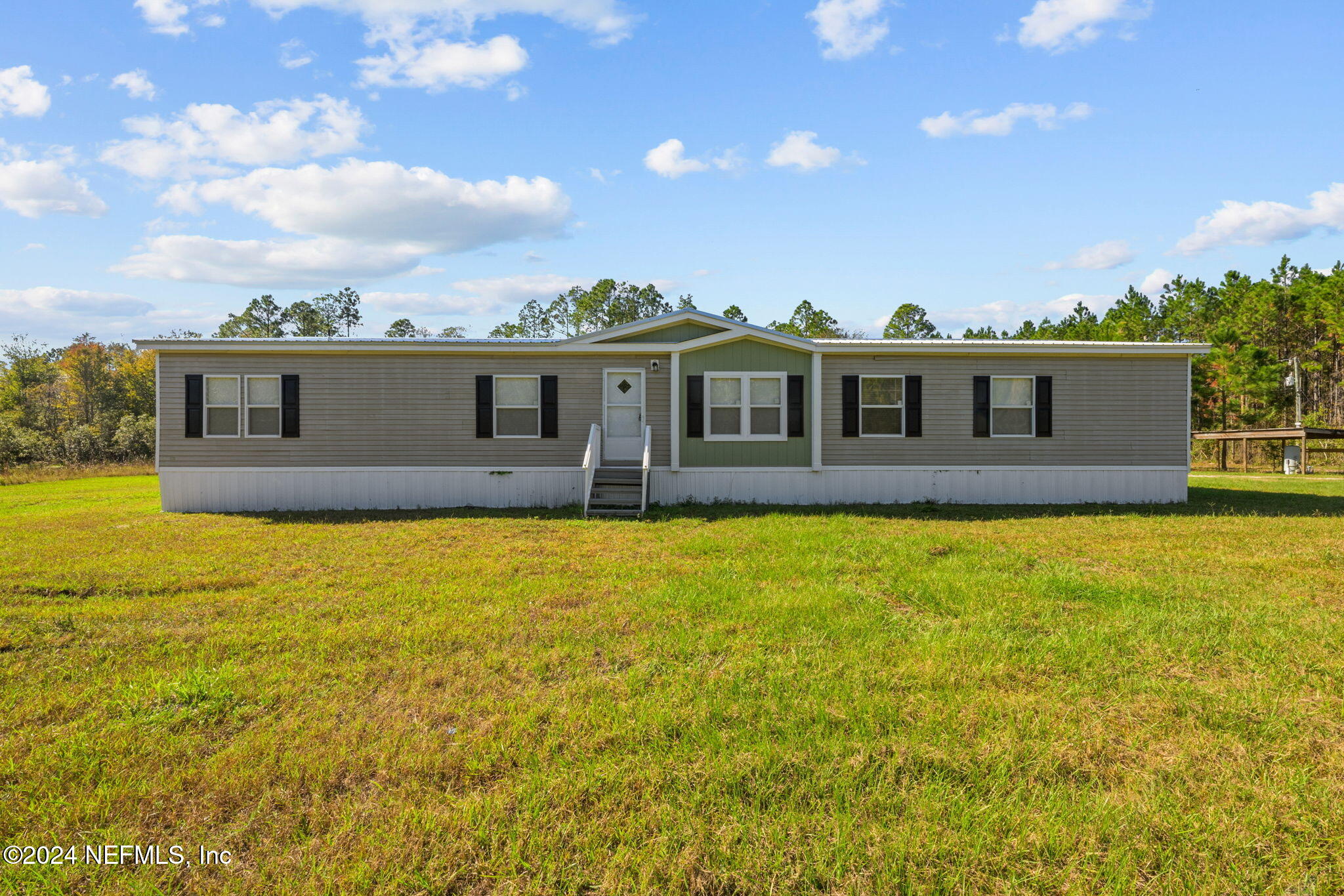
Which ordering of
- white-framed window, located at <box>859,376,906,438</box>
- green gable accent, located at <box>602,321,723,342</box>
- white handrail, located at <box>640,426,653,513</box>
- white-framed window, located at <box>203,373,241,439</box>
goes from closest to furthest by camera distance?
white handrail, located at <box>640,426,653,513</box> → white-framed window, located at <box>203,373,241,439</box> → white-framed window, located at <box>859,376,906,438</box> → green gable accent, located at <box>602,321,723,342</box>

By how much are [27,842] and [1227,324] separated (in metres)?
39.7

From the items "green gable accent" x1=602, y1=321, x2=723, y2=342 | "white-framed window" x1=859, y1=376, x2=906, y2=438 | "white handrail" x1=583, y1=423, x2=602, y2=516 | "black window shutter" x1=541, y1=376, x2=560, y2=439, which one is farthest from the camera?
"green gable accent" x1=602, y1=321, x2=723, y2=342

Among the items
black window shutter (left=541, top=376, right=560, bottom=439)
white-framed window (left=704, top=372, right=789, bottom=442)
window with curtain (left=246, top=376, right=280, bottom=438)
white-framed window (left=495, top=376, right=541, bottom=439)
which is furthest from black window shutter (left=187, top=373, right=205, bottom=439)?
white-framed window (left=704, top=372, right=789, bottom=442)

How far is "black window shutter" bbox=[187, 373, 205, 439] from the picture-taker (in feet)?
40.6

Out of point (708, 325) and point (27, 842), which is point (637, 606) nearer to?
point (27, 842)

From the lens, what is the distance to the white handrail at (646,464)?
11.2 metres

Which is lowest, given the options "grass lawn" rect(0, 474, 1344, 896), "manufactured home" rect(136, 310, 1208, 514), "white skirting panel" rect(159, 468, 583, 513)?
"grass lawn" rect(0, 474, 1344, 896)

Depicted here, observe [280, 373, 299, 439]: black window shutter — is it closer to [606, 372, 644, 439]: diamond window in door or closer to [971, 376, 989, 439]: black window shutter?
[606, 372, 644, 439]: diamond window in door

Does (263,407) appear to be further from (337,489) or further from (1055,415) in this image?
(1055,415)

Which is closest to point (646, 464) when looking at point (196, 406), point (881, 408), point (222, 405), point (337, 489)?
point (881, 408)

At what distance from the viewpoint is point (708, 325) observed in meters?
13.4

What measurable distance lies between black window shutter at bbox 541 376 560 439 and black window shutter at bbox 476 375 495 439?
3.00 ft

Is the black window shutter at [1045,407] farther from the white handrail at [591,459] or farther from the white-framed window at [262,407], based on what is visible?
the white-framed window at [262,407]

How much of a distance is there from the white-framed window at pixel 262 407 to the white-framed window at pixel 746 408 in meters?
7.89
